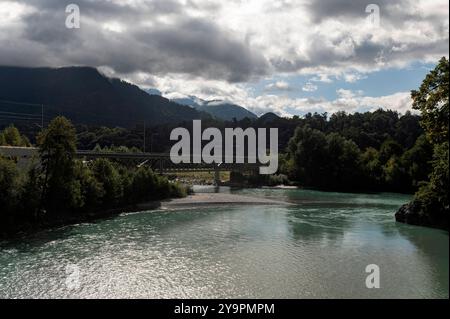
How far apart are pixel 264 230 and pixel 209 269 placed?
1700 centimetres

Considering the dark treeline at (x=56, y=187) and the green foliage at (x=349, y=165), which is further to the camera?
the green foliage at (x=349, y=165)

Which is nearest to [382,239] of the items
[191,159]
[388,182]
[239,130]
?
[388,182]

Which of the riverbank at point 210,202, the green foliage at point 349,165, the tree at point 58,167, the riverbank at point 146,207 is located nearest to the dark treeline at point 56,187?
the tree at point 58,167

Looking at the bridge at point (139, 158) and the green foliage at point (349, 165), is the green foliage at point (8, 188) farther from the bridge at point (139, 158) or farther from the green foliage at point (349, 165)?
the green foliage at point (349, 165)

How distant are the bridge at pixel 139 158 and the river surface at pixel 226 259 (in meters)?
16.4

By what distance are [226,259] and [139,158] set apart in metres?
69.0

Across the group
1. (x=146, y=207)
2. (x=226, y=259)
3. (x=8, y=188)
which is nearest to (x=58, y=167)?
(x=8, y=188)

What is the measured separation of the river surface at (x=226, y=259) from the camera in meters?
25.7

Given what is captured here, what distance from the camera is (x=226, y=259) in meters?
33.1

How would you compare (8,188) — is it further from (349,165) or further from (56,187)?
(349,165)

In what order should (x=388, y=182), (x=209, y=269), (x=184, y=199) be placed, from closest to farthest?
1. (x=209, y=269)
2. (x=184, y=199)
3. (x=388, y=182)

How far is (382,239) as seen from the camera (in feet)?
132
